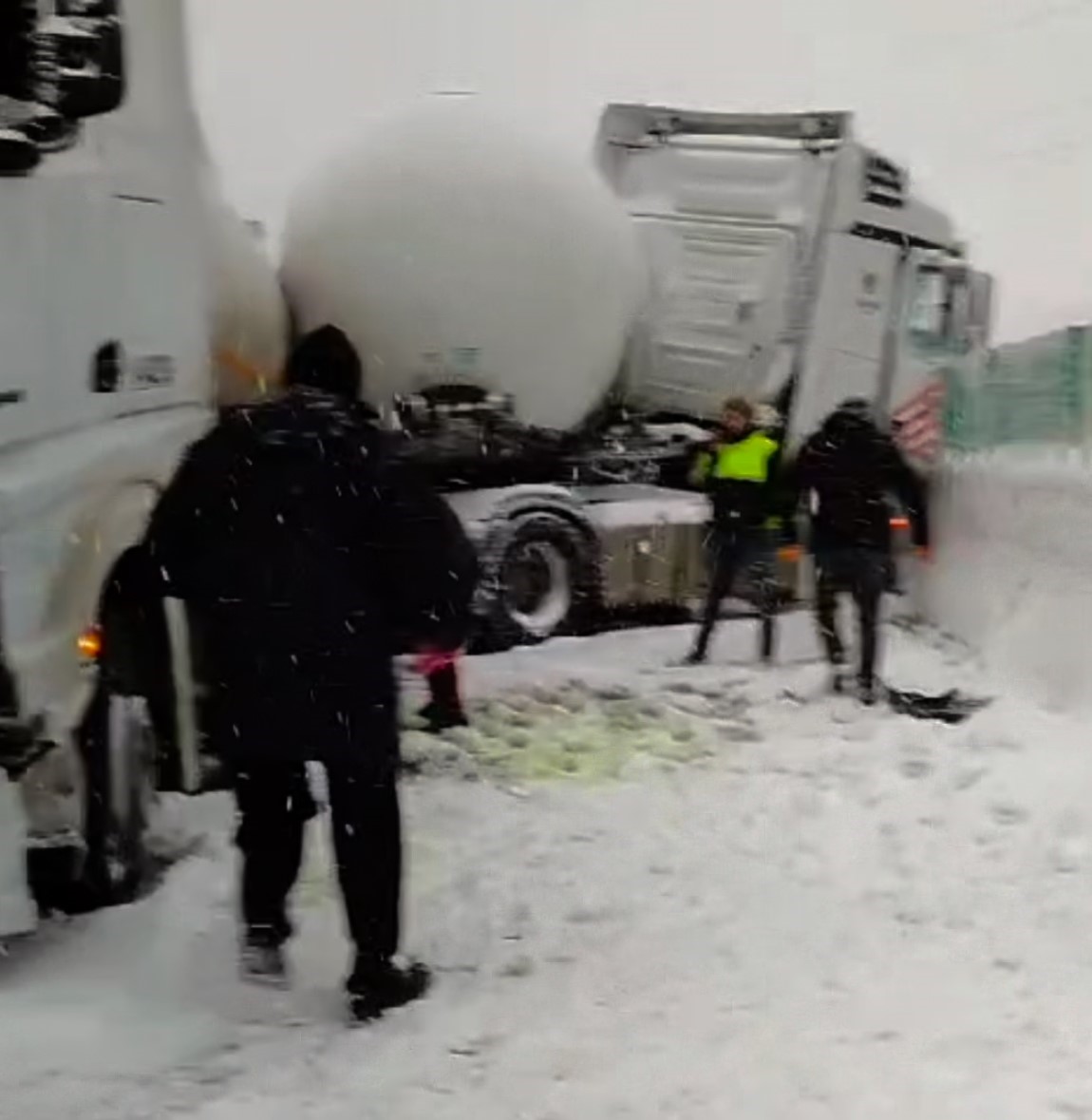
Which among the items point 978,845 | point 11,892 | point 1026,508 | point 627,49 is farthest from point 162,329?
point 1026,508

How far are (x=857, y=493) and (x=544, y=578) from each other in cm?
116

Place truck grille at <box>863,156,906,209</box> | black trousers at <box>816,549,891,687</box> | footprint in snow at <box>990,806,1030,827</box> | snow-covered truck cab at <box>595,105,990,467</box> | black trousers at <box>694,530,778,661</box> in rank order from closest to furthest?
footprint in snow at <box>990,806,1030,827</box> → black trousers at <box>816,549,891,687</box> → black trousers at <box>694,530,778,661</box> → snow-covered truck cab at <box>595,105,990,467</box> → truck grille at <box>863,156,906,209</box>

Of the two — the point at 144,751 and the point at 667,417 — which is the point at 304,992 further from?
the point at 667,417

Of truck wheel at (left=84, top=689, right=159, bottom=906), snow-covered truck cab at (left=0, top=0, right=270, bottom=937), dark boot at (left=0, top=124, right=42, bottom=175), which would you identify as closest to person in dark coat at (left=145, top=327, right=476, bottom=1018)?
snow-covered truck cab at (left=0, top=0, right=270, bottom=937)

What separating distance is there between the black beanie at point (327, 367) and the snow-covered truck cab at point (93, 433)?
0.29m

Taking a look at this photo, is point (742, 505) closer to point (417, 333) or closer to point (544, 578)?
point (544, 578)

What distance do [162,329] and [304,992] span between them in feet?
3.12

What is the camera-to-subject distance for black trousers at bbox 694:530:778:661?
15.5 feet

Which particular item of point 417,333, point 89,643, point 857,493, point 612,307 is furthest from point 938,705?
point 89,643

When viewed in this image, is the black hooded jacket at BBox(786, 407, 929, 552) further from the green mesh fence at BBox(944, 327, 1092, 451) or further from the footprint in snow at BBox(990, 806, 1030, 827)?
the footprint in snow at BBox(990, 806, 1030, 827)

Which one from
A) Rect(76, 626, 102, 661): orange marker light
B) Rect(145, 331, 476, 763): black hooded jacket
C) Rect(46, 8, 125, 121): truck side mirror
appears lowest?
Rect(76, 626, 102, 661): orange marker light

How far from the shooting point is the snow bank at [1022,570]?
3.98 m

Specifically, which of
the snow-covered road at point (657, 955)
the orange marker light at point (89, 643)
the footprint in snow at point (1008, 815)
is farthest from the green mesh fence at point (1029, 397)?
the orange marker light at point (89, 643)

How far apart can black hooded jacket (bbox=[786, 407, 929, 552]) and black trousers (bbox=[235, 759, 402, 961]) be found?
82.6 inches
